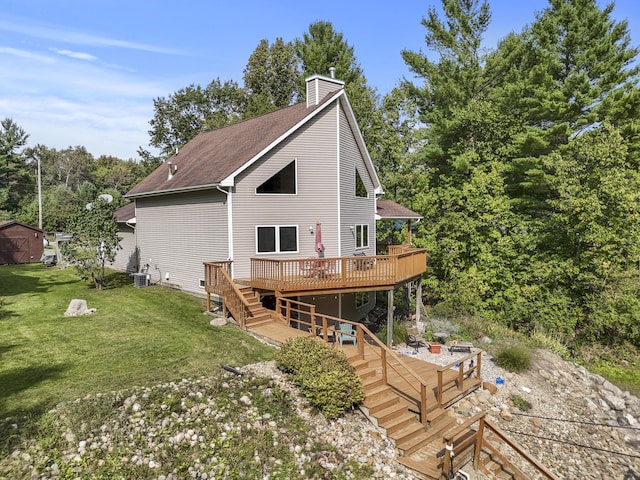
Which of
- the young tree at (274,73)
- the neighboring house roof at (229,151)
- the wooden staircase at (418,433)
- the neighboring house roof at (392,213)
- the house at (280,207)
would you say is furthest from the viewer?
the young tree at (274,73)

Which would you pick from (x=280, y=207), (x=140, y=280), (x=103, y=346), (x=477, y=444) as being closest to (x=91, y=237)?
(x=140, y=280)

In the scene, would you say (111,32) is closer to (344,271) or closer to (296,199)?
(296,199)

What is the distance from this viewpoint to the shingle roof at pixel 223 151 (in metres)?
15.5

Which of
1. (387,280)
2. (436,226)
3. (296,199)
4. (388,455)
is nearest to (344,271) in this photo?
(387,280)

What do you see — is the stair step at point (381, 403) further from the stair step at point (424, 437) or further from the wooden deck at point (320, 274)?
Answer: the wooden deck at point (320, 274)

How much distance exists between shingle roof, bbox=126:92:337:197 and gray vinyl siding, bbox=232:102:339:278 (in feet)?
1.99

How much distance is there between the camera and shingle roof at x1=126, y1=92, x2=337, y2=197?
1554 centimetres

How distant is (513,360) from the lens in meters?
13.4

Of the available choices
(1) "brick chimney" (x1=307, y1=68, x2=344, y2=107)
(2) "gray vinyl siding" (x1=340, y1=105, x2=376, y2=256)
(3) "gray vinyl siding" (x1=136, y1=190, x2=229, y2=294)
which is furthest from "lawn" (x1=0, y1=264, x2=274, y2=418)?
(1) "brick chimney" (x1=307, y1=68, x2=344, y2=107)

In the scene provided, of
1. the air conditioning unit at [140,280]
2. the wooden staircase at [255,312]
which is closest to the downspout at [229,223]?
the wooden staircase at [255,312]

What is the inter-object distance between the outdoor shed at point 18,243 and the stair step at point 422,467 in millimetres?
31207

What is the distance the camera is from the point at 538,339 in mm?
17125

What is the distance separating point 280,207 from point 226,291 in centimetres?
437

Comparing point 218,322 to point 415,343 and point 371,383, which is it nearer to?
point 371,383
